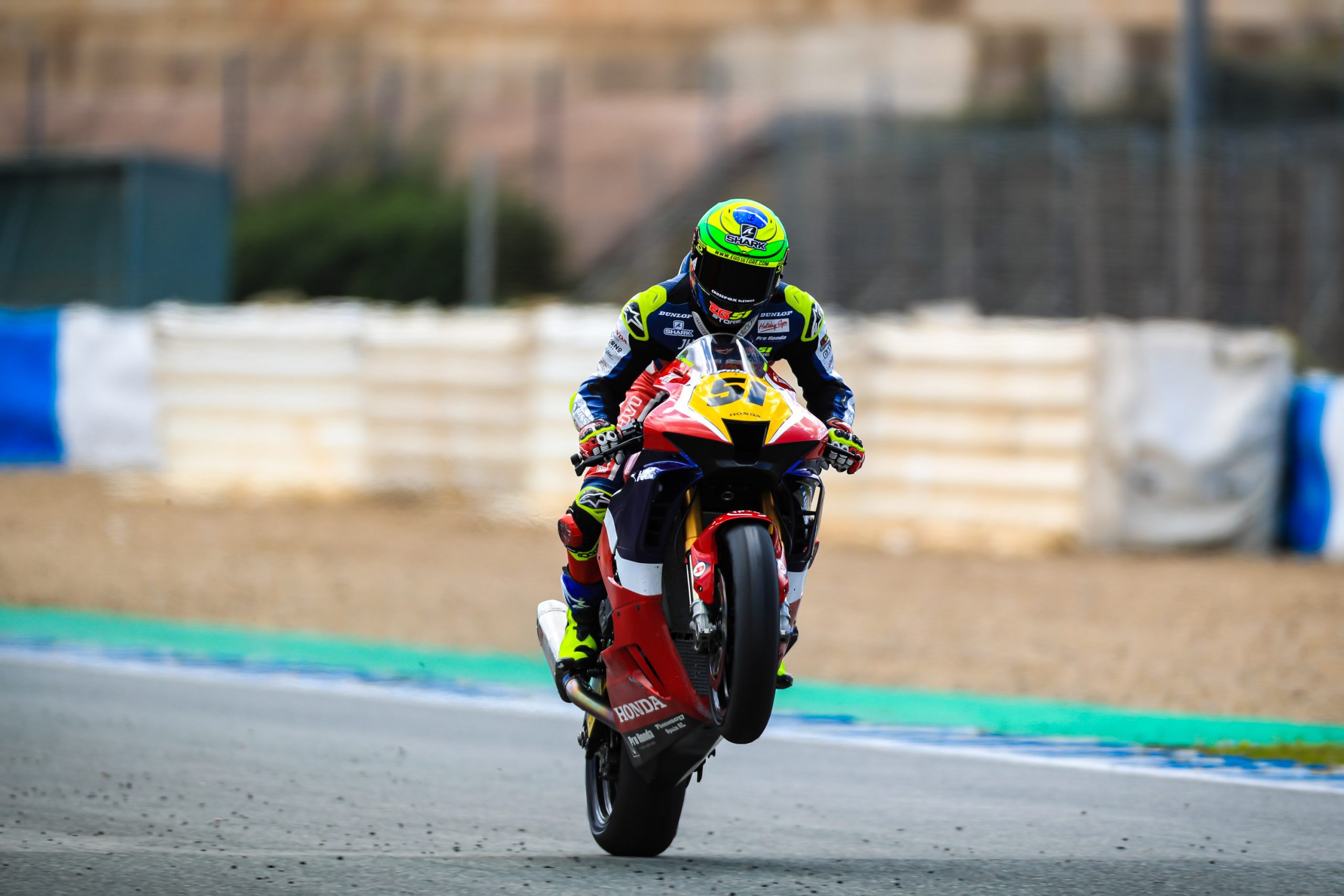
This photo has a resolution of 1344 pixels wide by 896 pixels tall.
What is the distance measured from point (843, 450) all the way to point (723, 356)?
506 mm

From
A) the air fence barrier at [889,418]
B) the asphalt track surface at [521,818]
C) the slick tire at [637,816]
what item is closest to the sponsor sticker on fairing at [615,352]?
the slick tire at [637,816]

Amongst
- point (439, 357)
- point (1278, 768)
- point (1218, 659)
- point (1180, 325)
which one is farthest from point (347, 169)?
point (1278, 768)

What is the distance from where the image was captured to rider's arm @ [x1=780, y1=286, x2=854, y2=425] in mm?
5566

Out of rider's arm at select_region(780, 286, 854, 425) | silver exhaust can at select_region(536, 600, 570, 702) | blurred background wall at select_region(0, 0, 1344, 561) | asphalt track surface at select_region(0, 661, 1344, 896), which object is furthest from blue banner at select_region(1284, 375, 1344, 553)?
silver exhaust can at select_region(536, 600, 570, 702)

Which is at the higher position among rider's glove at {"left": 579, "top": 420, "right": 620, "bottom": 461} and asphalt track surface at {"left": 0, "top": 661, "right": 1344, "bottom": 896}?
rider's glove at {"left": 579, "top": 420, "right": 620, "bottom": 461}

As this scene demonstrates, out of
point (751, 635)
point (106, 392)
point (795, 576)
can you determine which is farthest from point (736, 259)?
point (106, 392)

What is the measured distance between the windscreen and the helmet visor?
107 mm

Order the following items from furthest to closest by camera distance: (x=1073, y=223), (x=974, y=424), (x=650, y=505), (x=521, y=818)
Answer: (x=1073, y=223) → (x=974, y=424) → (x=521, y=818) → (x=650, y=505)

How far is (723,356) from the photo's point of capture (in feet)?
16.6

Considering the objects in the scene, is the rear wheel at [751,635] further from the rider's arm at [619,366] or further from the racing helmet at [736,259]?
the rider's arm at [619,366]

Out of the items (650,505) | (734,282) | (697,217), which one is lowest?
(650,505)

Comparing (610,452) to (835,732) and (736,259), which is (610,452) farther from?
(835,732)

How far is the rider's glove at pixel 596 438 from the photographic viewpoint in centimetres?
528

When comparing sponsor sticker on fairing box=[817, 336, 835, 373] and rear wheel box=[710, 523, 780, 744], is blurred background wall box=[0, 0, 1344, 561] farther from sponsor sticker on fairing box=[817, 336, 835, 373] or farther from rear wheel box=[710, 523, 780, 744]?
rear wheel box=[710, 523, 780, 744]
